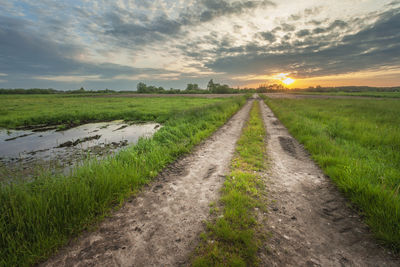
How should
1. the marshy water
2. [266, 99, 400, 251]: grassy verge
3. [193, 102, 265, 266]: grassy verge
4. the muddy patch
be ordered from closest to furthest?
[193, 102, 265, 266]: grassy verge < [266, 99, 400, 251]: grassy verge < the marshy water < the muddy patch

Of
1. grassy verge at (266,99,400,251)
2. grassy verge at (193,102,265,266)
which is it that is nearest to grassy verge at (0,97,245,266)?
grassy verge at (193,102,265,266)

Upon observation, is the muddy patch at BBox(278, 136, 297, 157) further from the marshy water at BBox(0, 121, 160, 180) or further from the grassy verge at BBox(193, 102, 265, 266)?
the marshy water at BBox(0, 121, 160, 180)

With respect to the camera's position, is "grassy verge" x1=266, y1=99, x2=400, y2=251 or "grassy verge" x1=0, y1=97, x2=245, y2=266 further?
"grassy verge" x1=266, y1=99, x2=400, y2=251

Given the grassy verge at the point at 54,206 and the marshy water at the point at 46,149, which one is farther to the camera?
the marshy water at the point at 46,149

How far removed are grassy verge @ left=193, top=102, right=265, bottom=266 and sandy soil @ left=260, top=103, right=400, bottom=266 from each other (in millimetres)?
261

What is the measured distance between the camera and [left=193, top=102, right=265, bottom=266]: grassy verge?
2354mm

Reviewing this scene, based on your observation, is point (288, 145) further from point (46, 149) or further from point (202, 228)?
point (46, 149)

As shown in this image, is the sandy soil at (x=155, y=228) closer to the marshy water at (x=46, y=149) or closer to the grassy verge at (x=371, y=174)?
the grassy verge at (x=371, y=174)

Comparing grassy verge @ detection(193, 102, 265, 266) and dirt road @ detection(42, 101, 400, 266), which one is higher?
grassy verge @ detection(193, 102, 265, 266)

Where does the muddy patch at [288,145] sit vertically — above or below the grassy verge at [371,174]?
below

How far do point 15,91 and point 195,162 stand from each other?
506ft

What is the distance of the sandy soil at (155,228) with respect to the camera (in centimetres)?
239

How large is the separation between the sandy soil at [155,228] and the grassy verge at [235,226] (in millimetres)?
248

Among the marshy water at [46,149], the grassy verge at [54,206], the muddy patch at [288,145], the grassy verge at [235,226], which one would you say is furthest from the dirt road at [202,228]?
the marshy water at [46,149]
